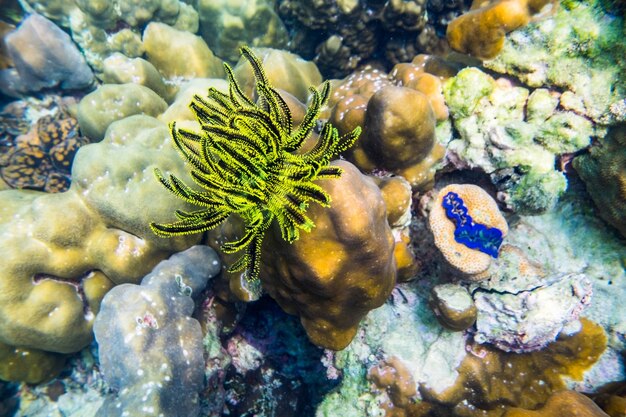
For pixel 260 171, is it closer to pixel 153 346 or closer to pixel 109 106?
pixel 153 346

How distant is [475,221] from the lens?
4.06 metres

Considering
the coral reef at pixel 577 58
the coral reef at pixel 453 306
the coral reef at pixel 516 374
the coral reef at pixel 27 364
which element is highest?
the coral reef at pixel 577 58

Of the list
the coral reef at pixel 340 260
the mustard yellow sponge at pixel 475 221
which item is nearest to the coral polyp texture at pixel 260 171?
the coral reef at pixel 340 260

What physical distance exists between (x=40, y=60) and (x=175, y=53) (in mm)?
2512

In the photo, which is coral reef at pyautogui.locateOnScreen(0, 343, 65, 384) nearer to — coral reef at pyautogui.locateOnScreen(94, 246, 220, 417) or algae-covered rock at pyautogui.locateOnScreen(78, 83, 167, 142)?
coral reef at pyautogui.locateOnScreen(94, 246, 220, 417)

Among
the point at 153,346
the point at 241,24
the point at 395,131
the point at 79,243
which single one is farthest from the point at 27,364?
the point at 241,24

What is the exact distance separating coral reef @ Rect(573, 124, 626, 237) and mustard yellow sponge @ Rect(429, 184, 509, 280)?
127 cm

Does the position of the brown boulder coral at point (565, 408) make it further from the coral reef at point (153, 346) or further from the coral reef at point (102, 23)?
the coral reef at point (102, 23)

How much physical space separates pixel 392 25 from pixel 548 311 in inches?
212

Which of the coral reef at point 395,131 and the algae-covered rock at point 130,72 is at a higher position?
the coral reef at point 395,131

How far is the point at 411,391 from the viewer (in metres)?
4.65

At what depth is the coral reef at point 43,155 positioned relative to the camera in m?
6.61

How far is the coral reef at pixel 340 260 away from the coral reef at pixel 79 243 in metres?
2.08

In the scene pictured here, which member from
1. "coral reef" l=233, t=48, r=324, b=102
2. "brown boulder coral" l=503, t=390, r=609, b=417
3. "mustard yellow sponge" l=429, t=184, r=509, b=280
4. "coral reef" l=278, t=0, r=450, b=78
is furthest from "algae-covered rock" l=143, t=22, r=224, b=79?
"brown boulder coral" l=503, t=390, r=609, b=417
